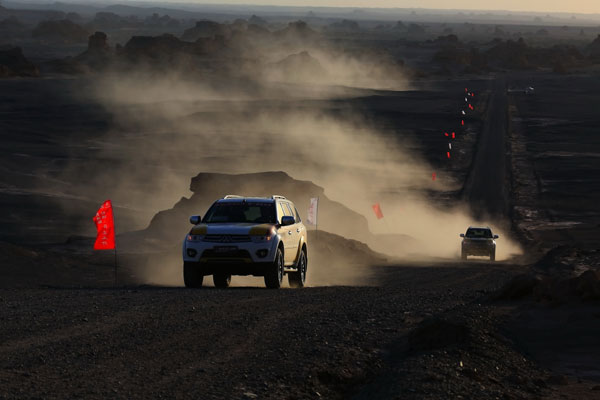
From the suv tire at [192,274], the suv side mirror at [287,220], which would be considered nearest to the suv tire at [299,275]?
the suv side mirror at [287,220]

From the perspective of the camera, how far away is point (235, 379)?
34.0ft

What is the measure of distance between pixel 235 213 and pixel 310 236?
16764 mm

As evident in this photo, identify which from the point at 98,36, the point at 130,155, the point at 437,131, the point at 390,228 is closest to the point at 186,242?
the point at 390,228

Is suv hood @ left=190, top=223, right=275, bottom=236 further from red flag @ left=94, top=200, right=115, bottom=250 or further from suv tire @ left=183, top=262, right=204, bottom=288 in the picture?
red flag @ left=94, top=200, right=115, bottom=250

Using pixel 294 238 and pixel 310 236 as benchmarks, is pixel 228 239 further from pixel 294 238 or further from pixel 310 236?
pixel 310 236

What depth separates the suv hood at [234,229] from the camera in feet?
60.5

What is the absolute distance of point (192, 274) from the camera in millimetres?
18984

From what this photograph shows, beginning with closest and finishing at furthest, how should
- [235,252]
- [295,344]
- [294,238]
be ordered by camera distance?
[295,344] < [235,252] < [294,238]

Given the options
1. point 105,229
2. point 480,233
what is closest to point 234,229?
point 105,229

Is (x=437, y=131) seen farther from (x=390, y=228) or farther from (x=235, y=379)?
(x=235, y=379)

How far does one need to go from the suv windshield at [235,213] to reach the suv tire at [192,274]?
96cm

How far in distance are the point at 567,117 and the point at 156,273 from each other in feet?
303

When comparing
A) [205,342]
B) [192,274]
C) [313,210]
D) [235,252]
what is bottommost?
[205,342]

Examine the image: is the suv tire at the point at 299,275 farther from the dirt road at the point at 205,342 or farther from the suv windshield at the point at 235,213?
the dirt road at the point at 205,342
